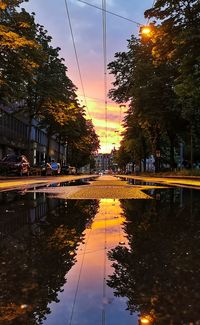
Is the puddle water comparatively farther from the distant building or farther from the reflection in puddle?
the distant building

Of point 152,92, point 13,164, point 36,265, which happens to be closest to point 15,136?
point 13,164

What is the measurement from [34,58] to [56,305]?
85.4ft

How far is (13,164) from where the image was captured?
39.2m

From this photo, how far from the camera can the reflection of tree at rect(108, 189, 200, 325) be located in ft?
12.5

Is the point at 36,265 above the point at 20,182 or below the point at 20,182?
below

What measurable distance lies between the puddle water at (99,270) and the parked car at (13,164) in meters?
29.9

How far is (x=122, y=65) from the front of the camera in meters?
50.8

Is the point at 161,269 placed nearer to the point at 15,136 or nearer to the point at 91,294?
the point at 91,294

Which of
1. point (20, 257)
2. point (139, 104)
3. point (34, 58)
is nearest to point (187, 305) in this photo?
point (20, 257)

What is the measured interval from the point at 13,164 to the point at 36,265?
1359 inches

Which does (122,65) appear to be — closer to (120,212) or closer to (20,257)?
(120,212)

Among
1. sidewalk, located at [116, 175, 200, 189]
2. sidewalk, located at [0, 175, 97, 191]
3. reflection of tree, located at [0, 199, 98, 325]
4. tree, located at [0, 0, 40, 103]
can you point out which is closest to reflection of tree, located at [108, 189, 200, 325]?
reflection of tree, located at [0, 199, 98, 325]

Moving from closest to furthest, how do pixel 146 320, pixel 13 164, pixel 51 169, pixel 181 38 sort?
pixel 146 320
pixel 181 38
pixel 13 164
pixel 51 169

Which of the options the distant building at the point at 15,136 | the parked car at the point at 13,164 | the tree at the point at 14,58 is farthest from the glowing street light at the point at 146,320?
the distant building at the point at 15,136
